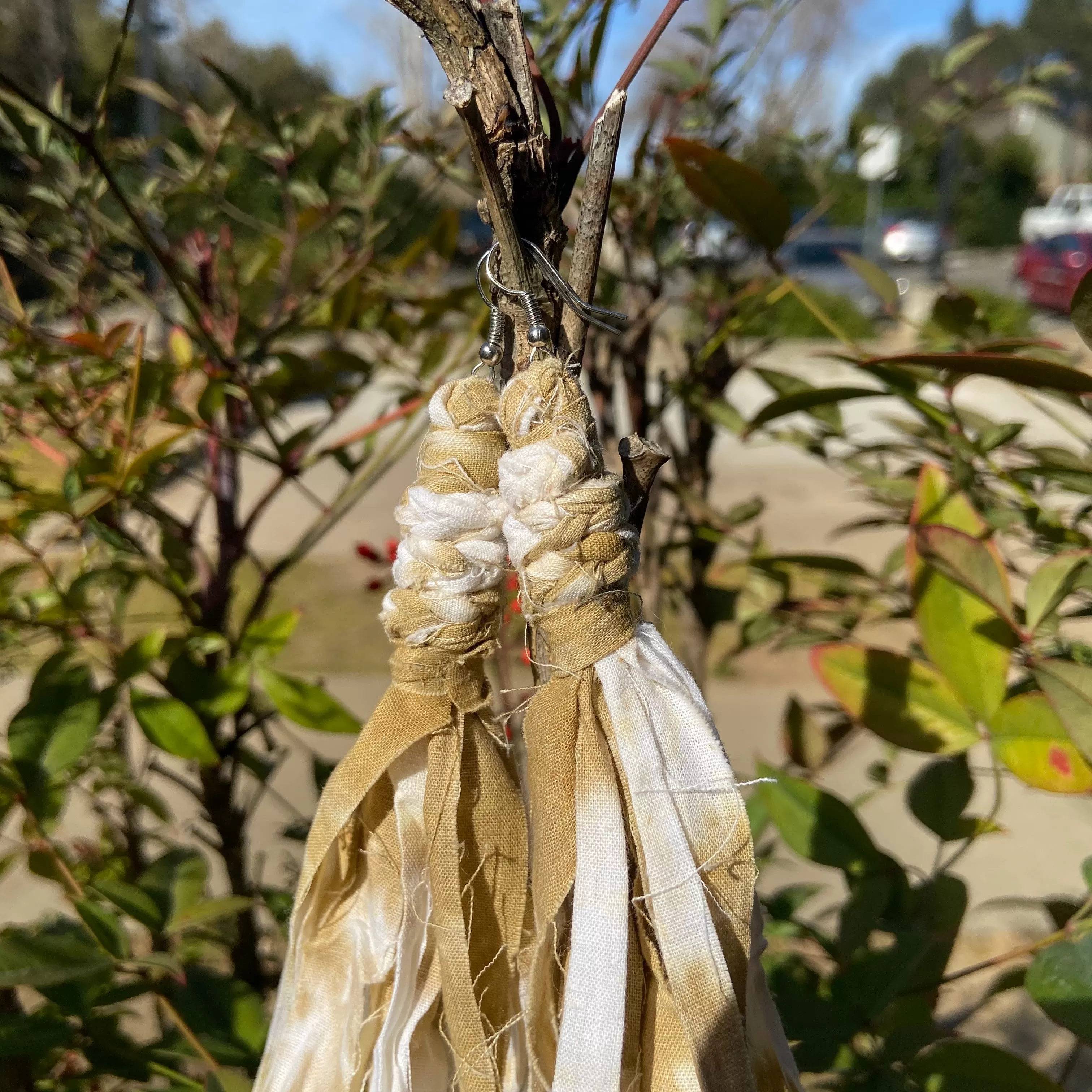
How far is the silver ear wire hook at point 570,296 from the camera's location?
35 centimetres

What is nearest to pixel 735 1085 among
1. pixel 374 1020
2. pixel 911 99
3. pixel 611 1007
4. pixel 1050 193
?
pixel 611 1007

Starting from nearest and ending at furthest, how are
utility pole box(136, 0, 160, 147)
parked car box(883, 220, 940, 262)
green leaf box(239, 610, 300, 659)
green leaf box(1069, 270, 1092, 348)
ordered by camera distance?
green leaf box(1069, 270, 1092, 348), green leaf box(239, 610, 300, 659), utility pole box(136, 0, 160, 147), parked car box(883, 220, 940, 262)

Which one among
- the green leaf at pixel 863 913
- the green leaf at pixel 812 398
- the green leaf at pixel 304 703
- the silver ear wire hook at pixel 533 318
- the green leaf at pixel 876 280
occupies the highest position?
the green leaf at pixel 876 280

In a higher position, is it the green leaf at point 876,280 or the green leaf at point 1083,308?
the green leaf at point 876,280

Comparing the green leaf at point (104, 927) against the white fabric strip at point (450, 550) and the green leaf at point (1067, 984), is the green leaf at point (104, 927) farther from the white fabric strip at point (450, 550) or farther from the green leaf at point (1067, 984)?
the green leaf at point (1067, 984)

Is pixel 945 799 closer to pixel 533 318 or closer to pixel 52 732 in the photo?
pixel 533 318

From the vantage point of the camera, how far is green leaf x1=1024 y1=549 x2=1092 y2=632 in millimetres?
495

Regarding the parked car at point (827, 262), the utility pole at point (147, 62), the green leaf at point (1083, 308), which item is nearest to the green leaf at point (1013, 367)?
the green leaf at point (1083, 308)

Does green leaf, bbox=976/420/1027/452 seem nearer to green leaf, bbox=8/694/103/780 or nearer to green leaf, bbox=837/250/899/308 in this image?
green leaf, bbox=837/250/899/308

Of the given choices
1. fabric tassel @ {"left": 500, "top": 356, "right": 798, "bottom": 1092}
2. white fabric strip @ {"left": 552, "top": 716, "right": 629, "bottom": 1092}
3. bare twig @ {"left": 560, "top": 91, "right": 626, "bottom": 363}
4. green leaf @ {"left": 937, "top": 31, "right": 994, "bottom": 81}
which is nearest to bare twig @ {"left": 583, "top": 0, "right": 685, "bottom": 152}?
bare twig @ {"left": 560, "top": 91, "right": 626, "bottom": 363}

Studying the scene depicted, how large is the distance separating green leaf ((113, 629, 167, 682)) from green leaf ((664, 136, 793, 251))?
17.5 inches

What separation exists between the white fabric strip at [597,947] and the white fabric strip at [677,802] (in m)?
0.01

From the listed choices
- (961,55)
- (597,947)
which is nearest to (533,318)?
(597,947)

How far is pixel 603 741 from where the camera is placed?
336 mm
